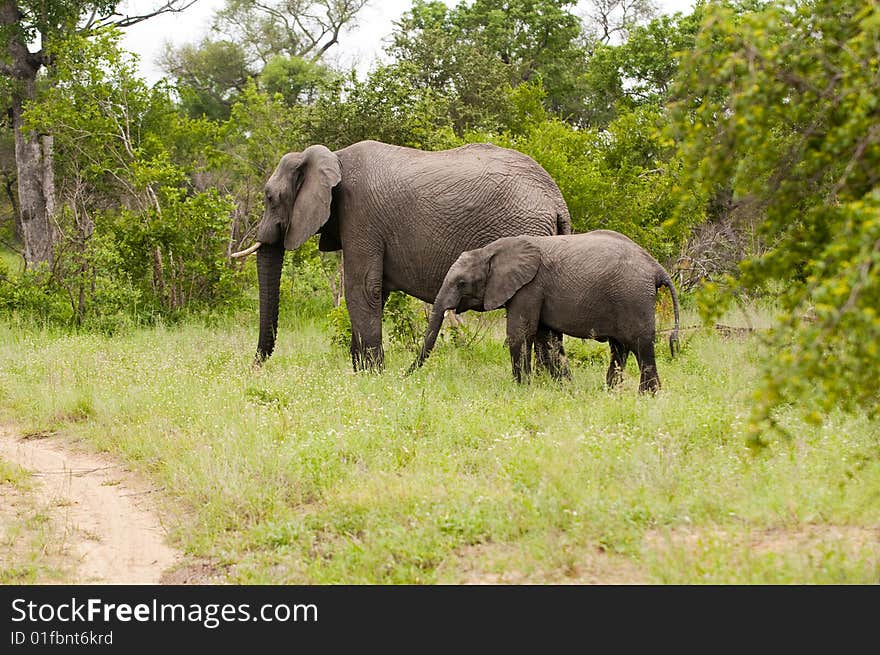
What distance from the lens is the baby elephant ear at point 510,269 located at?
29.1ft

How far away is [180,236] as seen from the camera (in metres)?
14.4

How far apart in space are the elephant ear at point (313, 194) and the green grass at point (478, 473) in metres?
1.42

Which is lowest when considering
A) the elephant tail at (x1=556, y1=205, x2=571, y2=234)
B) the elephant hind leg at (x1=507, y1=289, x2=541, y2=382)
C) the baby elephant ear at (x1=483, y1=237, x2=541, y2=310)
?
the elephant hind leg at (x1=507, y1=289, x2=541, y2=382)

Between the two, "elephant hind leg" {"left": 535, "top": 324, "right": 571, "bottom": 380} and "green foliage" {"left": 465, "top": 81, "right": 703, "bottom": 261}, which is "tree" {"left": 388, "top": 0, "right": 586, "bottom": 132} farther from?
"elephant hind leg" {"left": 535, "top": 324, "right": 571, "bottom": 380}

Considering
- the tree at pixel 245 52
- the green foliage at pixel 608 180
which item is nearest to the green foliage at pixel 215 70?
the tree at pixel 245 52

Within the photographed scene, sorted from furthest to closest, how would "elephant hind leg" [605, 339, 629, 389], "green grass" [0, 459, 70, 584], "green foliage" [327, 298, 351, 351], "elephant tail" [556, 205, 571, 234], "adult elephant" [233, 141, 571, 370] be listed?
"green foliage" [327, 298, 351, 351]
"elephant tail" [556, 205, 571, 234]
"adult elephant" [233, 141, 571, 370]
"elephant hind leg" [605, 339, 629, 389]
"green grass" [0, 459, 70, 584]

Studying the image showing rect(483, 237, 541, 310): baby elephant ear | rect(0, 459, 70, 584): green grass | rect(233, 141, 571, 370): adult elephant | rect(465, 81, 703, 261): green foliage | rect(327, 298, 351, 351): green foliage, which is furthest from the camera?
rect(465, 81, 703, 261): green foliage

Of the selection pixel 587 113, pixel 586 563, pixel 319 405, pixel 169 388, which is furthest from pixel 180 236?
pixel 587 113

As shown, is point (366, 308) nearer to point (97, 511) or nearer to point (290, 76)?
point (97, 511)

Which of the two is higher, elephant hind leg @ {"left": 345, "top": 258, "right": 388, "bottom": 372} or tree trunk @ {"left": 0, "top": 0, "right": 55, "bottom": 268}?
tree trunk @ {"left": 0, "top": 0, "right": 55, "bottom": 268}

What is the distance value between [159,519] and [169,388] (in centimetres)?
289

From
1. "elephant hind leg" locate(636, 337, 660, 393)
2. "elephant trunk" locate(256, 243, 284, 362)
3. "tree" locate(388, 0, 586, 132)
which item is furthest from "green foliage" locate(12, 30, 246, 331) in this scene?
"tree" locate(388, 0, 586, 132)

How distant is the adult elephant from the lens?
9930mm

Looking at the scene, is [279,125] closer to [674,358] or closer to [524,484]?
[674,358]
